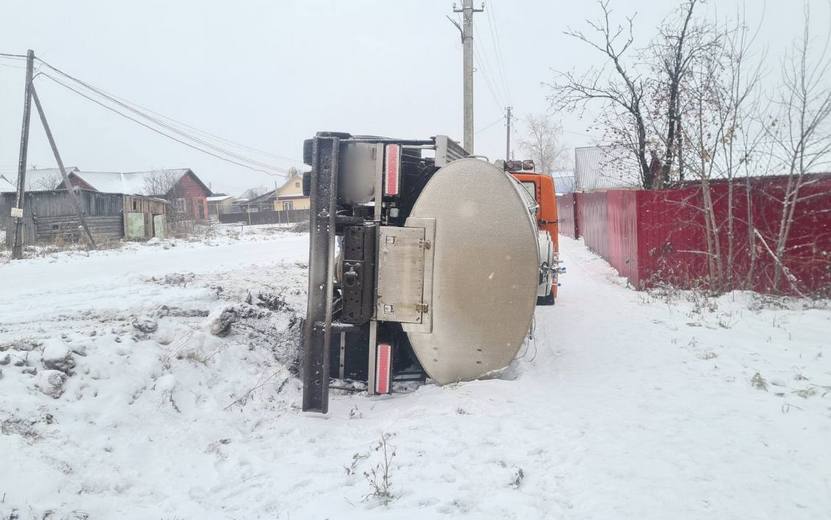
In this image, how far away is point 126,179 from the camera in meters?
54.6

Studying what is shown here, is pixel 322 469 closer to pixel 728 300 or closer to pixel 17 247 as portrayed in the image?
pixel 728 300

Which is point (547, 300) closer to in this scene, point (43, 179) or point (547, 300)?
point (547, 300)

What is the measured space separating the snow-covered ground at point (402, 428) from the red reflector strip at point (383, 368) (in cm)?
14

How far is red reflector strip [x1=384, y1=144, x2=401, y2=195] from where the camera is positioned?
466 centimetres

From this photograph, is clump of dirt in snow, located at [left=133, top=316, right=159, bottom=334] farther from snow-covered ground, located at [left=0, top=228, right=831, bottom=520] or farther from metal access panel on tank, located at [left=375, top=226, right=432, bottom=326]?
metal access panel on tank, located at [left=375, top=226, right=432, bottom=326]

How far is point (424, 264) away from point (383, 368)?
104cm

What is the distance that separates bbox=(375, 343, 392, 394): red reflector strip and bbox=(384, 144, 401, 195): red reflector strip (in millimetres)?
1435

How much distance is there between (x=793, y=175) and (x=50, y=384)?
1004 cm

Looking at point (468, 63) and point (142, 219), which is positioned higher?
point (468, 63)

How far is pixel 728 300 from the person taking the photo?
309 inches

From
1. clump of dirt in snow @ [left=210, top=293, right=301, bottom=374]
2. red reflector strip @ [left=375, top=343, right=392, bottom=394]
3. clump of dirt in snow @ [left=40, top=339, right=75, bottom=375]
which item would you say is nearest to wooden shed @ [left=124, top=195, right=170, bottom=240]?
clump of dirt in snow @ [left=210, top=293, right=301, bottom=374]

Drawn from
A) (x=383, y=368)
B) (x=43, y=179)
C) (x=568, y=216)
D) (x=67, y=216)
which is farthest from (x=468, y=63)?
(x=43, y=179)

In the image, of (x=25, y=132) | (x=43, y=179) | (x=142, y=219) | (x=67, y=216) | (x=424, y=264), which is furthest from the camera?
(x=43, y=179)

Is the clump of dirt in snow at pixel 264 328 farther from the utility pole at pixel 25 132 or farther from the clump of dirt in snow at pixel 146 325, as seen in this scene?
the utility pole at pixel 25 132
